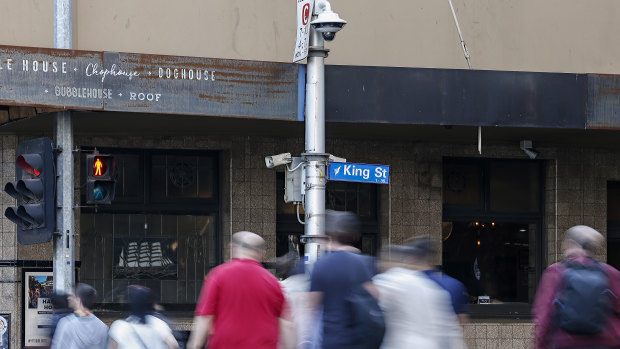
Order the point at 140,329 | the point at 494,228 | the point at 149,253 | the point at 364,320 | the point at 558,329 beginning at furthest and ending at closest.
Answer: the point at 494,228 < the point at 149,253 < the point at 140,329 < the point at 558,329 < the point at 364,320

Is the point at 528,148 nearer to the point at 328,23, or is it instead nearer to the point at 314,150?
the point at 314,150

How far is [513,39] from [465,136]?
5.47ft

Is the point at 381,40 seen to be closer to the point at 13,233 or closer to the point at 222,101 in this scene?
the point at 222,101

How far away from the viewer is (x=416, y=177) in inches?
648

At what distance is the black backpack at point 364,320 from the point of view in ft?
24.1

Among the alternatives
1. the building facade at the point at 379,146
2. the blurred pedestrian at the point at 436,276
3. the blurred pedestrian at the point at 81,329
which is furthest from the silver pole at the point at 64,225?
the blurred pedestrian at the point at 436,276

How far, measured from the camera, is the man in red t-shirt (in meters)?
7.76

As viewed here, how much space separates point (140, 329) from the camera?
27.1 feet

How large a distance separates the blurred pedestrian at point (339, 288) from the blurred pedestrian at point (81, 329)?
2.18 m

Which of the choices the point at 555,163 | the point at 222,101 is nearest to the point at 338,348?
the point at 222,101

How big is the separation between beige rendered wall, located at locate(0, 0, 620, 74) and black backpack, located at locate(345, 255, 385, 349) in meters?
7.68

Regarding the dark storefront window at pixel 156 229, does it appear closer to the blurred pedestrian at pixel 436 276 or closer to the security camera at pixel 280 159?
the security camera at pixel 280 159

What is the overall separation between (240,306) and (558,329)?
98.0 inches

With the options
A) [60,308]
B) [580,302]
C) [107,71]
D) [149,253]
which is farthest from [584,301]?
[149,253]
